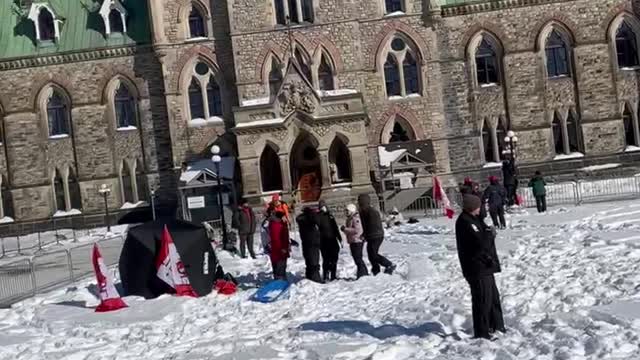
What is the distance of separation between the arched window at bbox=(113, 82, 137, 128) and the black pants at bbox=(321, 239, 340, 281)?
2540 centimetres

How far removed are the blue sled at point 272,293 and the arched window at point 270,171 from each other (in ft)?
71.8

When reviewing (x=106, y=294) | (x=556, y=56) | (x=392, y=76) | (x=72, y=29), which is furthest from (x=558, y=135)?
(x=106, y=294)

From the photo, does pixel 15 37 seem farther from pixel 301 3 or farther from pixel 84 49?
pixel 301 3

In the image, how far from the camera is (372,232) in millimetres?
17328

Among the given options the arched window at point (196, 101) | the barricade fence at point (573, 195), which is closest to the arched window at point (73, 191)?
the arched window at point (196, 101)

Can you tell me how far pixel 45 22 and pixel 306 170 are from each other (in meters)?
14.7

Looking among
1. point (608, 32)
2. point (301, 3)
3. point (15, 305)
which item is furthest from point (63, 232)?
point (608, 32)

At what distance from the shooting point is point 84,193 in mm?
41125

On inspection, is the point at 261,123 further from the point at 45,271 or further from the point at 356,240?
the point at 356,240

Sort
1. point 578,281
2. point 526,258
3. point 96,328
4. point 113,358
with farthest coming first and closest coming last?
point 526,258 → point 96,328 → point 578,281 → point 113,358

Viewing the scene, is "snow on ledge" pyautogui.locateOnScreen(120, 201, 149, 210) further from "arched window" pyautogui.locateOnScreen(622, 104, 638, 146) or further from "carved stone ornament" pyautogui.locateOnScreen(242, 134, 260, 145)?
"arched window" pyautogui.locateOnScreen(622, 104, 638, 146)

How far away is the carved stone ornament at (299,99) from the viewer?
3703 centimetres

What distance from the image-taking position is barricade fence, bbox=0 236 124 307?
2063 centimetres

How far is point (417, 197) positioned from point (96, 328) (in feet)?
70.2
